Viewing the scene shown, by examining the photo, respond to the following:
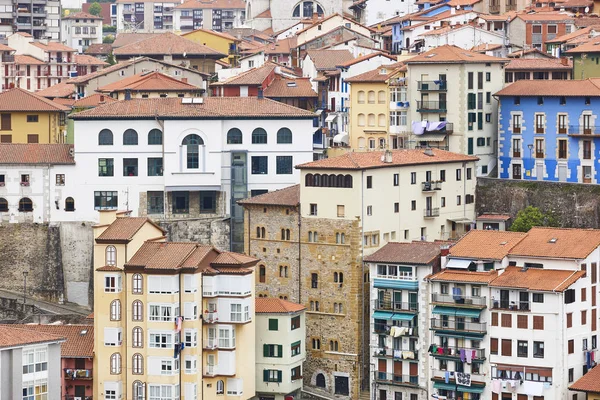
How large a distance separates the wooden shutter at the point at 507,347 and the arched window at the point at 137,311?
1829cm

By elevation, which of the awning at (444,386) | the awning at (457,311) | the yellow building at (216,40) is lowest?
the awning at (444,386)

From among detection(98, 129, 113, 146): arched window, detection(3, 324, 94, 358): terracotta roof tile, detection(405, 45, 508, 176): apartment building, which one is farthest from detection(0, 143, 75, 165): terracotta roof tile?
detection(405, 45, 508, 176): apartment building

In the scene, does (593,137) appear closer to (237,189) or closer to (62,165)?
(237,189)

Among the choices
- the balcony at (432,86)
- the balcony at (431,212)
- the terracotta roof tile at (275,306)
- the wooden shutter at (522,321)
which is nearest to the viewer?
the wooden shutter at (522,321)

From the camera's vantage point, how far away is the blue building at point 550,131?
118562 millimetres

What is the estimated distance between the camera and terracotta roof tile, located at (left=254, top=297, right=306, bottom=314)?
10925cm

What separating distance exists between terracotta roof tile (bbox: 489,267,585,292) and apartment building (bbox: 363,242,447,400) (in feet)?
14.9

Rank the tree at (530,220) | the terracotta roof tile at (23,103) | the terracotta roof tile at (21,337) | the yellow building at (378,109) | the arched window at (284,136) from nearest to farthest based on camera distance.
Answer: the terracotta roof tile at (21,337), the tree at (530,220), the arched window at (284,136), the yellow building at (378,109), the terracotta roof tile at (23,103)

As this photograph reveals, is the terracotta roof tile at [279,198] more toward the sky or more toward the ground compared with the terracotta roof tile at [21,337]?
more toward the sky

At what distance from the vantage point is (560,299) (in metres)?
102

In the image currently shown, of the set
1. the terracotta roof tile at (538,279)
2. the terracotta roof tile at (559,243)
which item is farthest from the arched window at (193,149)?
the terracotta roof tile at (538,279)

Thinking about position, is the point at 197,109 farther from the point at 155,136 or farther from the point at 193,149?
the point at 155,136

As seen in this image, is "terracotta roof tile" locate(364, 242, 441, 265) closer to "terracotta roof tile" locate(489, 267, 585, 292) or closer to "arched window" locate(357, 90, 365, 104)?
"terracotta roof tile" locate(489, 267, 585, 292)

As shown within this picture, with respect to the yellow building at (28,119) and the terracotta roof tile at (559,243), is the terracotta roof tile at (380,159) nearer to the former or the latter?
the terracotta roof tile at (559,243)
